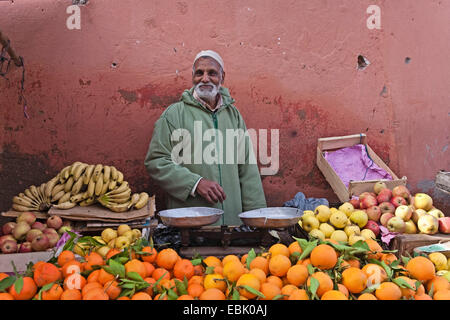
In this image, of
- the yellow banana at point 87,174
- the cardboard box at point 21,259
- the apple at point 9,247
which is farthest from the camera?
the yellow banana at point 87,174

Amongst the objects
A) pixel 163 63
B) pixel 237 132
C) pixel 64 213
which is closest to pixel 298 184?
pixel 237 132

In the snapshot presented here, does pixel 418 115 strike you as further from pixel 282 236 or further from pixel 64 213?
pixel 64 213

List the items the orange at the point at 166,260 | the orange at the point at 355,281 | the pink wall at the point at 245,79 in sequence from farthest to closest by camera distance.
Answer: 1. the pink wall at the point at 245,79
2. the orange at the point at 166,260
3. the orange at the point at 355,281

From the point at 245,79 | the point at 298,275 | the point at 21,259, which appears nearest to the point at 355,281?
the point at 298,275

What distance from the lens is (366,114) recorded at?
160 inches

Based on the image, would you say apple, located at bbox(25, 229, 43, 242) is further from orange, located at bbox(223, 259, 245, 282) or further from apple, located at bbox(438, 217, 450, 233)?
apple, located at bbox(438, 217, 450, 233)

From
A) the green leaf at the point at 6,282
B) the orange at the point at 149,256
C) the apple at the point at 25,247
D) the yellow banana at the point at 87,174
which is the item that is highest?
the yellow banana at the point at 87,174

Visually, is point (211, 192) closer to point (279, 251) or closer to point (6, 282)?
point (279, 251)

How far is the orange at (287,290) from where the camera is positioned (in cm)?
132

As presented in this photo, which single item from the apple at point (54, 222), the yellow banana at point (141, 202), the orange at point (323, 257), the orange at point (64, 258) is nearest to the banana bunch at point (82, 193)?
the yellow banana at point (141, 202)

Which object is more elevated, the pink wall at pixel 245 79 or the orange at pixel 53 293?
the pink wall at pixel 245 79

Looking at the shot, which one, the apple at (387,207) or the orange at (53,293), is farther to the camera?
the apple at (387,207)

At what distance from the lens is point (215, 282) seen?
141 cm

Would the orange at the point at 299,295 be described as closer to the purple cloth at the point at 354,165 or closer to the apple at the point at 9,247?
the apple at the point at 9,247
